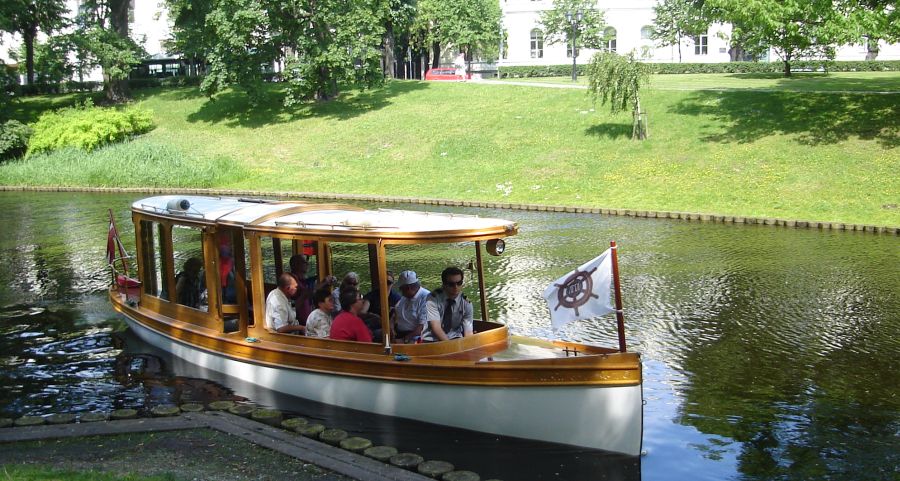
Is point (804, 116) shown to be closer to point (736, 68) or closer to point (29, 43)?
point (736, 68)

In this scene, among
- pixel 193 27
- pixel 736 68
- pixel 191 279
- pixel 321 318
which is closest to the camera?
pixel 321 318

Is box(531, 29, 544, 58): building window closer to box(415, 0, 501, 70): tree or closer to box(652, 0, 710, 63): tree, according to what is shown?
box(415, 0, 501, 70): tree

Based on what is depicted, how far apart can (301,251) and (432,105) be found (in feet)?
124

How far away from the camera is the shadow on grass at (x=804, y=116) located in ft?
119

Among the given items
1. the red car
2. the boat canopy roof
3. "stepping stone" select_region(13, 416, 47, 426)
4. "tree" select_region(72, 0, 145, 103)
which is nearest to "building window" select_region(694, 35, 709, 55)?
the red car

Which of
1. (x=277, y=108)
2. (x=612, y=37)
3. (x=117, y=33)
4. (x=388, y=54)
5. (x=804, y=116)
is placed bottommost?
(x=804, y=116)

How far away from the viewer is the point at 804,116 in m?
39.0

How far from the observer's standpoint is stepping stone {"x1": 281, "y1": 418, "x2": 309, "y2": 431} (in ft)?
37.0

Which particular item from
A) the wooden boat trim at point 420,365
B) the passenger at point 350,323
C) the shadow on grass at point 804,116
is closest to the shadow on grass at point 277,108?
the shadow on grass at point 804,116

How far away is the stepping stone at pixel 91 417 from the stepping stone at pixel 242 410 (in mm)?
1618

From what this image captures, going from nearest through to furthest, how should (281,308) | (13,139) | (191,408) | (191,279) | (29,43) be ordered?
(191,408), (281,308), (191,279), (13,139), (29,43)

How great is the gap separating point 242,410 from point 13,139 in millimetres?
40633

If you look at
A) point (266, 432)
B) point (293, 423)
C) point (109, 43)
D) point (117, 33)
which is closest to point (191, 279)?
point (293, 423)

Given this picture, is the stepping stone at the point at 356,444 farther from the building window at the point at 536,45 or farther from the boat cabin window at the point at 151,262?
the building window at the point at 536,45
